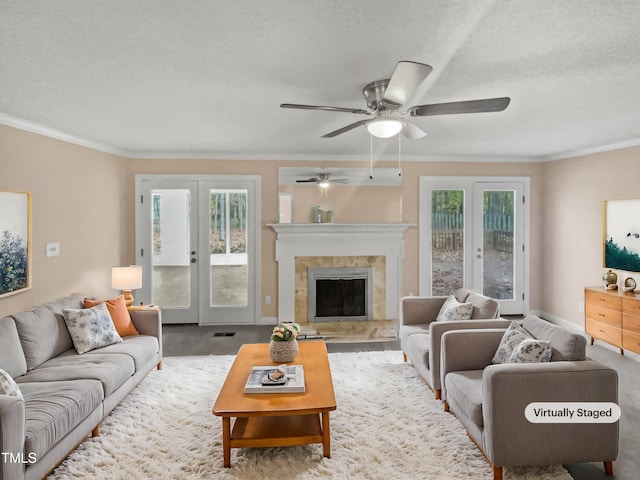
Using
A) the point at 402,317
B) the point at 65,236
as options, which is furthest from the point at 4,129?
the point at 402,317

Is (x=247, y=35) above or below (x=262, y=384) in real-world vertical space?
above

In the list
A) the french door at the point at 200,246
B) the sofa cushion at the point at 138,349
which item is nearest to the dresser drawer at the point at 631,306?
the french door at the point at 200,246

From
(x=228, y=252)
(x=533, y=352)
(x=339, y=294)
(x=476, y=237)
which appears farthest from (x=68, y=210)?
(x=476, y=237)

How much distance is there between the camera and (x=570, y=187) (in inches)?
219

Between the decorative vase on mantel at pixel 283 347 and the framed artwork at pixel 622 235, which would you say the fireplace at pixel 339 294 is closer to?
the decorative vase on mantel at pixel 283 347

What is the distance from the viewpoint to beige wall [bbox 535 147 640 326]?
483cm

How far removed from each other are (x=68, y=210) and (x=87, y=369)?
223 centimetres

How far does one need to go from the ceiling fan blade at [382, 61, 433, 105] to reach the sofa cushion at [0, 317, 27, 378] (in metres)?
3.02

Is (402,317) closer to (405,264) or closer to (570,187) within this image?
(405,264)

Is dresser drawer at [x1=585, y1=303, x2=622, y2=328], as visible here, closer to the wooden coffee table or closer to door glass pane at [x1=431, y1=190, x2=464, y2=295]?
door glass pane at [x1=431, y1=190, x2=464, y2=295]

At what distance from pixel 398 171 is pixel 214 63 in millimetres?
3925

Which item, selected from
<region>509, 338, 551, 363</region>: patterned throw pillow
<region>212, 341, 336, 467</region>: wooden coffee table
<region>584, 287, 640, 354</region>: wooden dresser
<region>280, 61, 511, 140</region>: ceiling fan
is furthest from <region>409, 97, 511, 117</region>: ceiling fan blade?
<region>584, 287, 640, 354</region>: wooden dresser

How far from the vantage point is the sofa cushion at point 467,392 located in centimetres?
246

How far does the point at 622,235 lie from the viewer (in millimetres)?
4727
